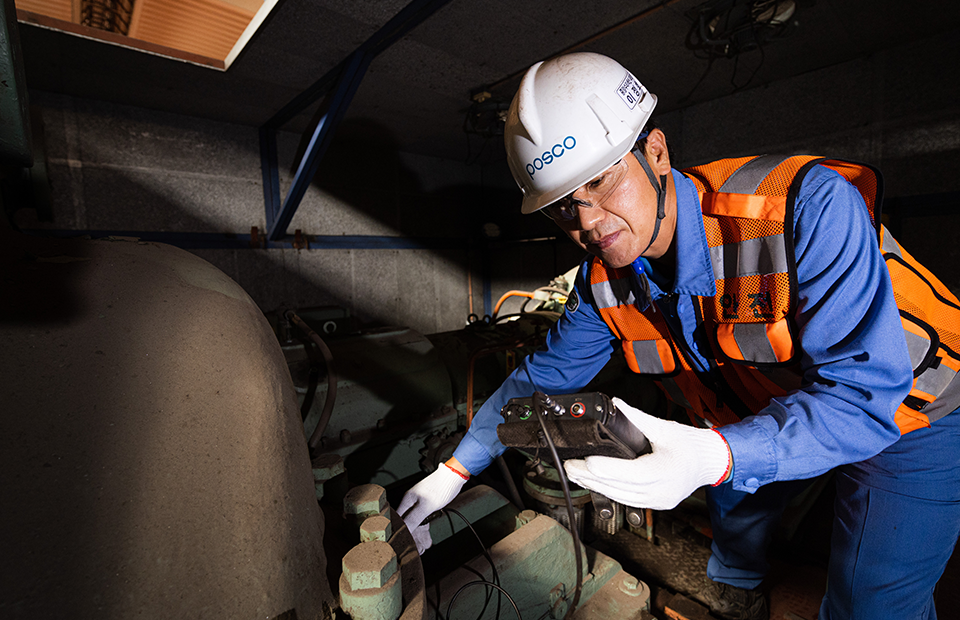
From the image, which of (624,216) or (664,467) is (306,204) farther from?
(664,467)

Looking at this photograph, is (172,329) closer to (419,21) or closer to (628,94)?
(628,94)

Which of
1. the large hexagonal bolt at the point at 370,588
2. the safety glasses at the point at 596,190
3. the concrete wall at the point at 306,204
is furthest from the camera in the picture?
the concrete wall at the point at 306,204

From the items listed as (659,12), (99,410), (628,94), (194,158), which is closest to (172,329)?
(99,410)

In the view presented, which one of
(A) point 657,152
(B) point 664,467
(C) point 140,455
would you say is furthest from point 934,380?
(C) point 140,455


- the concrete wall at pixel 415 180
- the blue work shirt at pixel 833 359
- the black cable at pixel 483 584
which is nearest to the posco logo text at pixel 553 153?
the blue work shirt at pixel 833 359

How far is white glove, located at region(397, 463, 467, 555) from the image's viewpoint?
1375mm

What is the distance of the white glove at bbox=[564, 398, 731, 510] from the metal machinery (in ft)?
0.59

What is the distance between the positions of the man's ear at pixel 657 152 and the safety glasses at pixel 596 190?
0.13 m

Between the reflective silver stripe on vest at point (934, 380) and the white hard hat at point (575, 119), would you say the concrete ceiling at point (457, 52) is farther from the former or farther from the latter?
the reflective silver stripe on vest at point (934, 380)

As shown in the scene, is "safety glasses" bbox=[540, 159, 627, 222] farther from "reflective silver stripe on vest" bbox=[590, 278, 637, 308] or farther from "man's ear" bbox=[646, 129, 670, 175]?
"reflective silver stripe on vest" bbox=[590, 278, 637, 308]

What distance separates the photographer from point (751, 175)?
42.9 inches

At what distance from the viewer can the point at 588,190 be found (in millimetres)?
1145

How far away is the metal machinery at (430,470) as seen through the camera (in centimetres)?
87

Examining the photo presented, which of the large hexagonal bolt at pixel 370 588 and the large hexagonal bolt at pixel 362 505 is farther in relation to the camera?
the large hexagonal bolt at pixel 362 505
